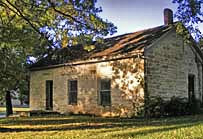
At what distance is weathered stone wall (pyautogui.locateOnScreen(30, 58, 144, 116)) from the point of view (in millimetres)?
18469

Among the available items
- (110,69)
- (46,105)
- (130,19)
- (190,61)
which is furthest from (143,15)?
(46,105)

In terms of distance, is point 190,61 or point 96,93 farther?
point 190,61

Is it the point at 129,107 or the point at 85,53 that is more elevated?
the point at 85,53

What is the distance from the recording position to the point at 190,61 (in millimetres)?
22062

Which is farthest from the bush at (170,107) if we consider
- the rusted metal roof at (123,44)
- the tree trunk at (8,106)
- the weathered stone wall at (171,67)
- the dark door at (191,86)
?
the tree trunk at (8,106)

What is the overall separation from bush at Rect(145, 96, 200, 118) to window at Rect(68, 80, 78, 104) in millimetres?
5995

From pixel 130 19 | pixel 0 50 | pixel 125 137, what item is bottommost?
pixel 125 137

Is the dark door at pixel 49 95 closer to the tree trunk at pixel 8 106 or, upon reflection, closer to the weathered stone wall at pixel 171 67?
the tree trunk at pixel 8 106

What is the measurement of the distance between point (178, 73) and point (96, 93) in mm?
5279

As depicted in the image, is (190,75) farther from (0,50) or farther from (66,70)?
(0,50)

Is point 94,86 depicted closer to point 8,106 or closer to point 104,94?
point 104,94

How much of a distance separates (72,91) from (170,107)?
7019mm

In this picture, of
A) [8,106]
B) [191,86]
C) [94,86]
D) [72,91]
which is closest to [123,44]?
[94,86]

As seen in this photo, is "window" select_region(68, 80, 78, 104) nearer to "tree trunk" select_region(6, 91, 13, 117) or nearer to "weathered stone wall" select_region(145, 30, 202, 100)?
"weathered stone wall" select_region(145, 30, 202, 100)
